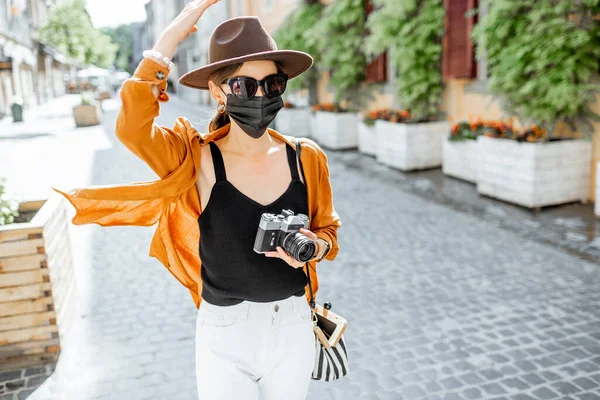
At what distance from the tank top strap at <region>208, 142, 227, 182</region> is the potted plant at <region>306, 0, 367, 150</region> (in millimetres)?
12823

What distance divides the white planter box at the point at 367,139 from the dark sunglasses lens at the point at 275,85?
11.5m

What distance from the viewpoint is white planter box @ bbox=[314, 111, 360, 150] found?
14.8 metres

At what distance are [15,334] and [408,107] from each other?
9.72m

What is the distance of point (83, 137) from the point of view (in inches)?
727

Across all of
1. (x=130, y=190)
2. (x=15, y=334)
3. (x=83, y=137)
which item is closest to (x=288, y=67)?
(x=130, y=190)

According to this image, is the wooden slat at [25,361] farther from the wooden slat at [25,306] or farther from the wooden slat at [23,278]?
the wooden slat at [23,278]

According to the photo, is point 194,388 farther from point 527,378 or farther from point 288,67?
point 288,67

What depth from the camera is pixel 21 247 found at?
398cm

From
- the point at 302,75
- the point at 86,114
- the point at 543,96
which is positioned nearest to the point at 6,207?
the point at 543,96

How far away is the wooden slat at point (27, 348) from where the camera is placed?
4039 mm

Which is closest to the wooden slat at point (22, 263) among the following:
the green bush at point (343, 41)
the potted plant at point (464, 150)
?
the potted plant at point (464, 150)

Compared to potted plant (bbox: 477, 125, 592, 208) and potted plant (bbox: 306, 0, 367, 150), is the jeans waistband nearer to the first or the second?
potted plant (bbox: 477, 125, 592, 208)

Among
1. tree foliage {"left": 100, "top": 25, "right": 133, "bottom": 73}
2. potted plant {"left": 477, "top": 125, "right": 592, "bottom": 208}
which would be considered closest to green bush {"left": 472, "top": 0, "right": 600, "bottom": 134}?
potted plant {"left": 477, "top": 125, "right": 592, "bottom": 208}

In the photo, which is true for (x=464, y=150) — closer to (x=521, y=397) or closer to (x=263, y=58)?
(x=521, y=397)
